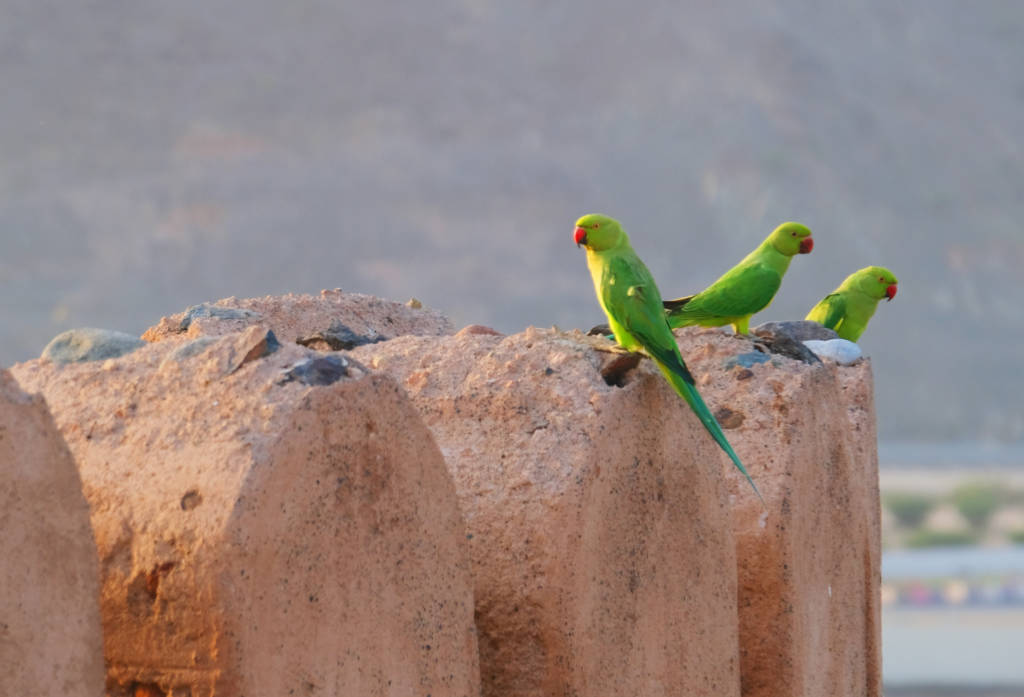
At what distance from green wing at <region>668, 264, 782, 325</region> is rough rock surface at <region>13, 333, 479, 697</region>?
6.01 ft

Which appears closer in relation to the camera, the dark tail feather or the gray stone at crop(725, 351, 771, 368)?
the gray stone at crop(725, 351, 771, 368)

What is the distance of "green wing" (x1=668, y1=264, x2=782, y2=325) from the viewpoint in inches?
160

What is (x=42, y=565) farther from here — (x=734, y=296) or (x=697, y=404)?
(x=734, y=296)

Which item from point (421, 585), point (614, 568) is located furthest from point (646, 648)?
point (421, 585)

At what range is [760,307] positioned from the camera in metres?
4.40

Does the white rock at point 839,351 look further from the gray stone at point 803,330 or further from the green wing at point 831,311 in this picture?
the green wing at point 831,311

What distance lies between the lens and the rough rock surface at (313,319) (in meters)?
3.17

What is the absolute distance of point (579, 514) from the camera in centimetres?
250

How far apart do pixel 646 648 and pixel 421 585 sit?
0.68 metres

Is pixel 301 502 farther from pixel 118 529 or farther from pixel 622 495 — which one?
pixel 622 495

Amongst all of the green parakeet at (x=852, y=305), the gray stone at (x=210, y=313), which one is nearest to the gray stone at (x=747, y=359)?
the gray stone at (x=210, y=313)

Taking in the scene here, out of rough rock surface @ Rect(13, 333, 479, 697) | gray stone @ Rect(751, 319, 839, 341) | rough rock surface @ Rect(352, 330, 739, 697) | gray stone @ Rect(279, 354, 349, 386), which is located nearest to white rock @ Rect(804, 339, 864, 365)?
gray stone @ Rect(751, 319, 839, 341)

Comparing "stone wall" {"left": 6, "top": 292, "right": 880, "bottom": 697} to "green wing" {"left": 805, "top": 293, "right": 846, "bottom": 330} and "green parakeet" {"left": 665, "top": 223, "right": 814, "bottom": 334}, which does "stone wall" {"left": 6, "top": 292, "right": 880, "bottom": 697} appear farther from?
"green wing" {"left": 805, "top": 293, "right": 846, "bottom": 330}

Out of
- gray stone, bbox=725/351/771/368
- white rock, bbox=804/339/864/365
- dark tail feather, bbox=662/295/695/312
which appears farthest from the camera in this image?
white rock, bbox=804/339/864/365
